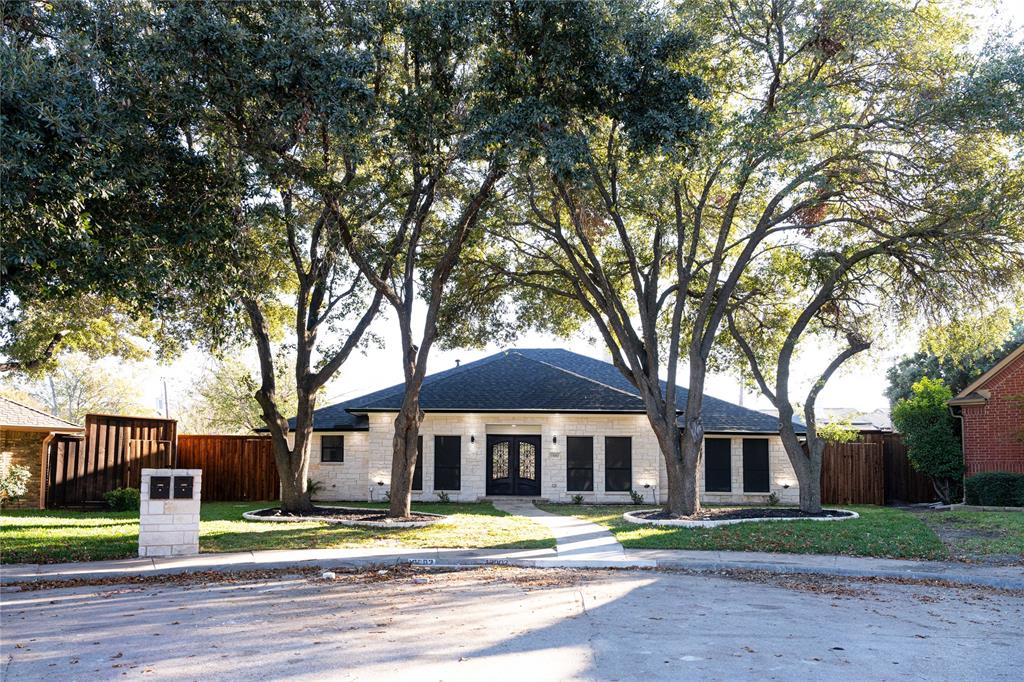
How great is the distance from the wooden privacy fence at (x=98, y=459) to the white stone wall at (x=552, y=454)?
6197 mm

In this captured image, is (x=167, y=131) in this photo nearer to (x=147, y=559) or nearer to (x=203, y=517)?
(x=147, y=559)

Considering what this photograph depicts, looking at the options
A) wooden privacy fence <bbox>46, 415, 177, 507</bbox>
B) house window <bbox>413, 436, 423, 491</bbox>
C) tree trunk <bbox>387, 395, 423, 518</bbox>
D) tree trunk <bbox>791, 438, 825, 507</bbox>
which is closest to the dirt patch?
tree trunk <bbox>791, 438, 825, 507</bbox>

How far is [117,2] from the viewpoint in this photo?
11.5 metres

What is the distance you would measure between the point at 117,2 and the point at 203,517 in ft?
37.3

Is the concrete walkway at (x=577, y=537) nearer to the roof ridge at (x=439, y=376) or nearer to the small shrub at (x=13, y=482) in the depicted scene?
the roof ridge at (x=439, y=376)

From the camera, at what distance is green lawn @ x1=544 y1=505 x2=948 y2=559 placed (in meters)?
13.5

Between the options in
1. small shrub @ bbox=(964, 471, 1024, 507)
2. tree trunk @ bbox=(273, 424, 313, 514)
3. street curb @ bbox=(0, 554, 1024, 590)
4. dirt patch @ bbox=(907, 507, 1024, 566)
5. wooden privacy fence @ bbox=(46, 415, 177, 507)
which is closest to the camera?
street curb @ bbox=(0, 554, 1024, 590)

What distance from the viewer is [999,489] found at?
2042 cm

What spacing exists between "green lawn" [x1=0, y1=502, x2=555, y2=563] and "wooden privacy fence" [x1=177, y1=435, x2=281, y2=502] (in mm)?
6254

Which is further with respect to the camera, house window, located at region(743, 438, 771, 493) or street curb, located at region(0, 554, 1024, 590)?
house window, located at region(743, 438, 771, 493)

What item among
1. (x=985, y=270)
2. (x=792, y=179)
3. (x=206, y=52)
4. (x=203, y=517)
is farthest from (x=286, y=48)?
(x=985, y=270)

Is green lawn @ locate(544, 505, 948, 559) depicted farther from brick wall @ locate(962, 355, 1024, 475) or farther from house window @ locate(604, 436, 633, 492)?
house window @ locate(604, 436, 633, 492)

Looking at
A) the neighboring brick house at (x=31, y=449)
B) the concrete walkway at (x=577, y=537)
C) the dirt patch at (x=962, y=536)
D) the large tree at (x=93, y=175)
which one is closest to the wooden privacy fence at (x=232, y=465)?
the neighboring brick house at (x=31, y=449)

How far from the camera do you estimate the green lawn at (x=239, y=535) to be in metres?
12.6
